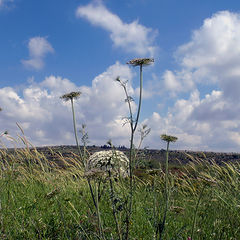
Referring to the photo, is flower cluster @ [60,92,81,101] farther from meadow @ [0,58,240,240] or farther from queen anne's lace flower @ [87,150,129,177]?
queen anne's lace flower @ [87,150,129,177]

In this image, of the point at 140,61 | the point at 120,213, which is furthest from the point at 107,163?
the point at 140,61

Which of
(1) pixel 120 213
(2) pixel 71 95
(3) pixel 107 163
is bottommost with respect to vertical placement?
(1) pixel 120 213

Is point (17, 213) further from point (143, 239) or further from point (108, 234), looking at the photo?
point (143, 239)

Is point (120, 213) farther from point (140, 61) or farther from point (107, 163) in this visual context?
point (140, 61)

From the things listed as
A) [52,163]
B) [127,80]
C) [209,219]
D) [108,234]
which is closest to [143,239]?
[108,234]

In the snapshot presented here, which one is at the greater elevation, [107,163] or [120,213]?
[107,163]

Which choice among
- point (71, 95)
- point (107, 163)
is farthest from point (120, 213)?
point (71, 95)

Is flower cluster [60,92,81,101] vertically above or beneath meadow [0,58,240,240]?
above

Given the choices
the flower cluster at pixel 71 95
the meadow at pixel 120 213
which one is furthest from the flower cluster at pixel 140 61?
the flower cluster at pixel 71 95

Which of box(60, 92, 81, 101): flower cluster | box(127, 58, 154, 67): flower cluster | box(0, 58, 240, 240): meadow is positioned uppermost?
box(127, 58, 154, 67): flower cluster

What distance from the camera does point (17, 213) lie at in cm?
463

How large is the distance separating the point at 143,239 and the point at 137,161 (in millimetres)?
1323

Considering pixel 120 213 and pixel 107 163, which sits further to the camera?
pixel 107 163

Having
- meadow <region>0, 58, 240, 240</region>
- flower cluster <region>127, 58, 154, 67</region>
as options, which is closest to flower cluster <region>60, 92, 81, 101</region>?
meadow <region>0, 58, 240, 240</region>
